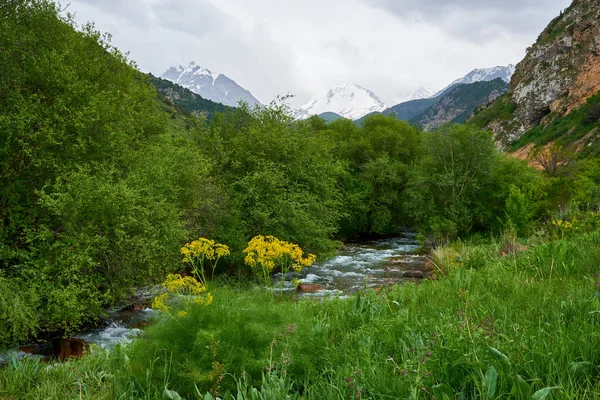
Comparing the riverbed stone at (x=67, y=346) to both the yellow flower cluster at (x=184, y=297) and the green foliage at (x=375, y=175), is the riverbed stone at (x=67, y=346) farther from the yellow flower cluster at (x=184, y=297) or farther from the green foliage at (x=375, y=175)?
the green foliage at (x=375, y=175)

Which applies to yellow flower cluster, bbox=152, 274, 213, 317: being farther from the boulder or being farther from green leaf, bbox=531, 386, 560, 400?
the boulder

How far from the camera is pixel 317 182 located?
2548 cm

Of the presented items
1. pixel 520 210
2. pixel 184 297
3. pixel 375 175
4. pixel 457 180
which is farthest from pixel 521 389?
pixel 375 175

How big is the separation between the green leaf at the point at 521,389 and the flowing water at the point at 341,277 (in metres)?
6.45

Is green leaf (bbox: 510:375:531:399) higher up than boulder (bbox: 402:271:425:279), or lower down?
higher up

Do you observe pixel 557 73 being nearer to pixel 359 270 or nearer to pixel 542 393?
pixel 359 270

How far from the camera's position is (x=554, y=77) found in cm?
8119

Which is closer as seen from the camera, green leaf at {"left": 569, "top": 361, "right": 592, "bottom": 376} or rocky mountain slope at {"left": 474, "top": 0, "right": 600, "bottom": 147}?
green leaf at {"left": 569, "top": 361, "right": 592, "bottom": 376}

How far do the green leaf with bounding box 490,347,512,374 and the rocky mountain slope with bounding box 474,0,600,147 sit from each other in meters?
79.3

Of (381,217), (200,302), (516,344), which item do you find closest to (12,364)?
(200,302)

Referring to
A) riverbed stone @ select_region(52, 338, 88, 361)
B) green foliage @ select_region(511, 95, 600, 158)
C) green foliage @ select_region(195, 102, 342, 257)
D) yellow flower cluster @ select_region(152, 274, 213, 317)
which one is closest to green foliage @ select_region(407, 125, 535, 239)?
green foliage @ select_region(195, 102, 342, 257)

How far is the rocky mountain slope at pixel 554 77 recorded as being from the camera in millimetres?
70438

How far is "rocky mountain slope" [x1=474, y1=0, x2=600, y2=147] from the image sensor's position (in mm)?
70438

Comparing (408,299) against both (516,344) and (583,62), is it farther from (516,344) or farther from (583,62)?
(583,62)
